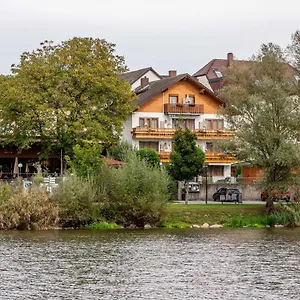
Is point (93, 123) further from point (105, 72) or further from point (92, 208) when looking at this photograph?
point (92, 208)

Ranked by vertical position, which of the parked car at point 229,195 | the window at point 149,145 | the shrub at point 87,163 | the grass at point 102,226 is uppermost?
the window at point 149,145

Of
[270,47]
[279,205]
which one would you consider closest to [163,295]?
[279,205]

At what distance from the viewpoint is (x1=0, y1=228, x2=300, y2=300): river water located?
2992cm

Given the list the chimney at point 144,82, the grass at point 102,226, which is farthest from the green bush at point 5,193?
the chimney at point 144,82

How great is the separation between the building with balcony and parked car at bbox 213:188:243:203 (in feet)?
57.4

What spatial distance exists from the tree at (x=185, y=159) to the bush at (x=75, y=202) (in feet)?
39.5

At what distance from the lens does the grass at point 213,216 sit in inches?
2314

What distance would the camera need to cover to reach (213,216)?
59688 millimetres

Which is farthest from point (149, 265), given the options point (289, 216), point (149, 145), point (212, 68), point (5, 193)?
point (212, 68)

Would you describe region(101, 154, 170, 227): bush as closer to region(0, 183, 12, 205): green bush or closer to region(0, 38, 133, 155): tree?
region(0, 183, 12, 205): green bush

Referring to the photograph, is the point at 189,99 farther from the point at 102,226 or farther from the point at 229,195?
the point at 102,226

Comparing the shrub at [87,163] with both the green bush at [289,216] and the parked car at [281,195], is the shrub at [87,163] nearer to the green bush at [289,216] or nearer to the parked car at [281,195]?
the parked car at [281,195]

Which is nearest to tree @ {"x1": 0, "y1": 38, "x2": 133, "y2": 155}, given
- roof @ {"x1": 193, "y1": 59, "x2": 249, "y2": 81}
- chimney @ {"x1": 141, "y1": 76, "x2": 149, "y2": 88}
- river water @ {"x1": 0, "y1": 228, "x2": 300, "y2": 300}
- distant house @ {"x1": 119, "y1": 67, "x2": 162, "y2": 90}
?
river water @ {"x1": 0, "y1": 228, "x2": 300, "y2": 300}

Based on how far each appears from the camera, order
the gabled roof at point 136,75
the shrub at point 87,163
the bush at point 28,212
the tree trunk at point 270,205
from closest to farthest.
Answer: the bush at point 28,212 < the shrub at point 87,163 < the tree trunk at point 270,205 < the gabled roof at point 136,75
